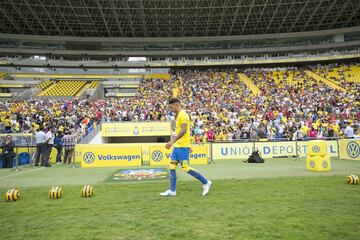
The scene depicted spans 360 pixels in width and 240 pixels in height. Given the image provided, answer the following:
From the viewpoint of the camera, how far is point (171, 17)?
50.0 meters

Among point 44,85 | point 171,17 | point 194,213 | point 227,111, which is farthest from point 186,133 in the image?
point 171,17

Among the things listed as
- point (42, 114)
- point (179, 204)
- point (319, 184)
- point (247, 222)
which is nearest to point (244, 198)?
point (179, 204)

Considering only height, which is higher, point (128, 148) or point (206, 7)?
point (206, 7)

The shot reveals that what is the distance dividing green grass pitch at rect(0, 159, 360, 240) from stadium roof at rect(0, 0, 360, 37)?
4202 cm

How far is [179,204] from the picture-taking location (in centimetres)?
650

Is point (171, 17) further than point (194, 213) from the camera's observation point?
Yes

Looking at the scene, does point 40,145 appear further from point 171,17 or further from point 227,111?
point 171,17

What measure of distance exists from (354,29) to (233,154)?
43028mm

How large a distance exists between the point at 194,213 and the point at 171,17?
47.8 metres

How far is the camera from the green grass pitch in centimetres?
460

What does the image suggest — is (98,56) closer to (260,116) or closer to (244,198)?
(260,116)

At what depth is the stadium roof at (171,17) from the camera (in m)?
46.5

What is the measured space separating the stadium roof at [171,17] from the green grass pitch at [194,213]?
4202 cm

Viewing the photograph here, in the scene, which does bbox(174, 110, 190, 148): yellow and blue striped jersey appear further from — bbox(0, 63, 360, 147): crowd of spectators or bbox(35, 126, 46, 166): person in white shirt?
bbox(0, 63, 360, 147): crowd of spectators
